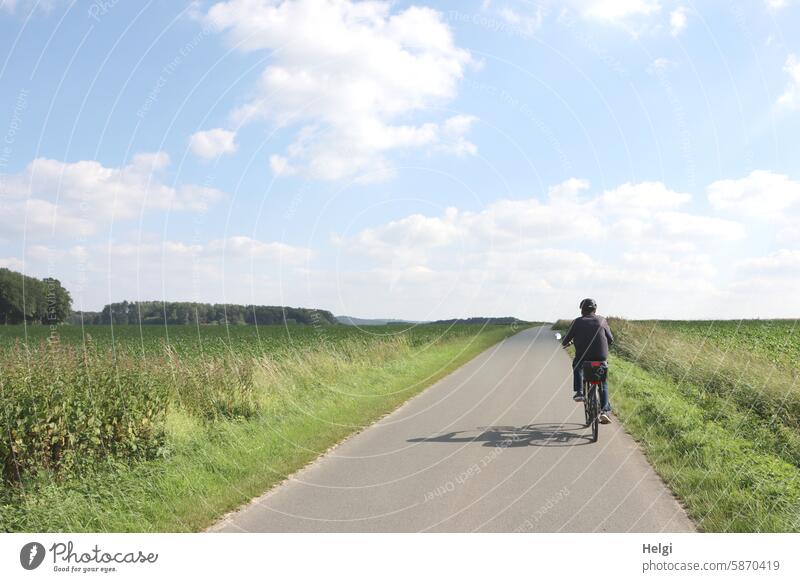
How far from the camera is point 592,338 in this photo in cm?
1071

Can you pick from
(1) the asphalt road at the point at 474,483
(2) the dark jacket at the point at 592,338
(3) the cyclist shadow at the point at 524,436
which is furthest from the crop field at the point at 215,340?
(2) the dark jacket at the point at 592,338

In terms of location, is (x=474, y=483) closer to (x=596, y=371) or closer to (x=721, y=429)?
(x=596, y=371)

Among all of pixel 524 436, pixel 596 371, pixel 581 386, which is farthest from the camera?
pixel 581 386

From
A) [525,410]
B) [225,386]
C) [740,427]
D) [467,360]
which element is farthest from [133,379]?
[467,360]

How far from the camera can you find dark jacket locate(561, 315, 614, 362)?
35.2 feet

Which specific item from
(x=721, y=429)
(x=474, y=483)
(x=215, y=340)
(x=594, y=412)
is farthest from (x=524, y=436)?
(x=215, y=340)

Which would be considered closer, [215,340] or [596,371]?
[596,371]

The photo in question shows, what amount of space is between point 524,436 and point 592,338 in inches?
80.6

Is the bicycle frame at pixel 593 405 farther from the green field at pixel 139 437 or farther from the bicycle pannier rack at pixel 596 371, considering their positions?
the green field at pixel 139 437

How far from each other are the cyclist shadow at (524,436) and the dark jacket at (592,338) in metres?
1.34

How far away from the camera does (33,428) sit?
305 inches

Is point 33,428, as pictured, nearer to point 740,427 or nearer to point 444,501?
point 444,501

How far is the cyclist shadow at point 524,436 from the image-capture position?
9.95 metres

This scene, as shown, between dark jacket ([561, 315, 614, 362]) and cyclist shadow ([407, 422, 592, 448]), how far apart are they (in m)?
1.34
